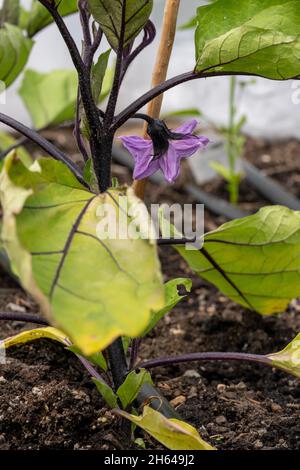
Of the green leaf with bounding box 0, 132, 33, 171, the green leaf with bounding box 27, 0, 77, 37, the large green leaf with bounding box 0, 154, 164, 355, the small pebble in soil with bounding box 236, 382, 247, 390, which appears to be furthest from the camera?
the green leaf with bounding box 0, 132, 33, 171

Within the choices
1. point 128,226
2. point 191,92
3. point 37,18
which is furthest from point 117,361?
point 191,92

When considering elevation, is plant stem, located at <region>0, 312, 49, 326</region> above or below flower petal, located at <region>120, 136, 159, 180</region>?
below

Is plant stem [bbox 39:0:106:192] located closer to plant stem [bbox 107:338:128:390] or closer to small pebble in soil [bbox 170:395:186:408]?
plant stem [bbox 107:338:128:390]

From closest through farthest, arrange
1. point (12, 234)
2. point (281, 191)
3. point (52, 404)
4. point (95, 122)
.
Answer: point (12, 234)
point (95, 122)
point (52, 404)
point (281, 191)

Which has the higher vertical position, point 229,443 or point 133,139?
point 133,139

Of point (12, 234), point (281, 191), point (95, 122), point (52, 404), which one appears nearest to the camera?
point (12, 234)

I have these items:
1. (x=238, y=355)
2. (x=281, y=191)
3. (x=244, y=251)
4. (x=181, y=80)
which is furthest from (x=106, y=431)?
(x=281, y=191)

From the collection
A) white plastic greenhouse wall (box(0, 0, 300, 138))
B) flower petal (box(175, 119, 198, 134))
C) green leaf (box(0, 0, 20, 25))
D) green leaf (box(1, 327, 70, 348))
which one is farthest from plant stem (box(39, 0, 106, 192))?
white plastic greenhouse wall (box(0, 0, 300, 138))

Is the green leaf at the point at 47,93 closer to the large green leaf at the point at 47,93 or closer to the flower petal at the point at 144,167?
the large green leaf at the point at 47,93
